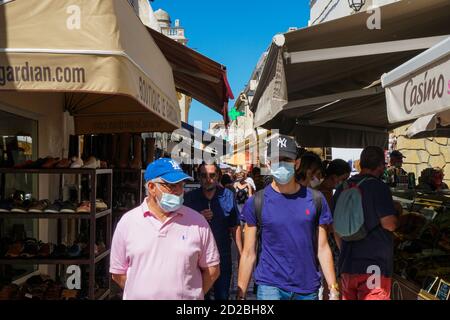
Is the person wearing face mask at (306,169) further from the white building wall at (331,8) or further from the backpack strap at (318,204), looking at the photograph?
the white building wall at (331,8)

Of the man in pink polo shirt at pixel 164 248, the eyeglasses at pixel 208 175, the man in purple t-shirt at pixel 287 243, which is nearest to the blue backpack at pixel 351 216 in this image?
the man in purple t-shirt at pixel 287 243

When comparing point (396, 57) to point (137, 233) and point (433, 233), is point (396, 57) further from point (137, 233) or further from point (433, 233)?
point (137, 233)

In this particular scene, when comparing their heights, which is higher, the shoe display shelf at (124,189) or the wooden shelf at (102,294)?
the shoe display shelf at (124,189)

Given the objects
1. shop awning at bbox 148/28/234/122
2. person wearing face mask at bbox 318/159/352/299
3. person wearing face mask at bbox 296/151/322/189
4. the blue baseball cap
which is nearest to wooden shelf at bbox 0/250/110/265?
the blue baseball cap

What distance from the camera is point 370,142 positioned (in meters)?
9.48

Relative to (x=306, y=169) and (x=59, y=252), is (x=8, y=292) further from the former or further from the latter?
(x=306, y=169)

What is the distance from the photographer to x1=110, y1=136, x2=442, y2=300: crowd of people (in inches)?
117

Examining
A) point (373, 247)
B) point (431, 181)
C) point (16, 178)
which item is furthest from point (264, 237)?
point (431, 181)

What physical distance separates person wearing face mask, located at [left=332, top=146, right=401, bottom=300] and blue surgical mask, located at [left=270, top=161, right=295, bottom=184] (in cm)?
73

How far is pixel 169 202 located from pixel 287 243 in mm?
1053

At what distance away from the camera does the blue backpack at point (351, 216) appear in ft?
13.6

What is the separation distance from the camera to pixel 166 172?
3.13 m

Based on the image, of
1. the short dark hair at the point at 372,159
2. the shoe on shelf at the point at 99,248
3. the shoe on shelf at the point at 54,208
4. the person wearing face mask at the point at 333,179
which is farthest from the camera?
the person wearing face mask at the point at 333,179
